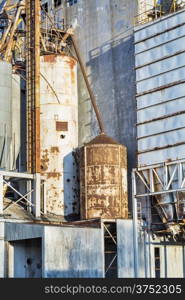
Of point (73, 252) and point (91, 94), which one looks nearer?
point (73, 252)

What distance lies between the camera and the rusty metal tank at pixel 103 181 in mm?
40375

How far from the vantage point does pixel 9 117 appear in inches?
1709

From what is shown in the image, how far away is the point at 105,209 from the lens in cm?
4028

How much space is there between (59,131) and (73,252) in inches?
423

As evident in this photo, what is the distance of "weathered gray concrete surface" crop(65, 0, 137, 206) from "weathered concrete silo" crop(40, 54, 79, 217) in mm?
1092

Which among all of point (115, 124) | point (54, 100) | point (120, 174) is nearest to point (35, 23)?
point (54, 100)

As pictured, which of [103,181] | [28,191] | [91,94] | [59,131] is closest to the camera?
[103,181]

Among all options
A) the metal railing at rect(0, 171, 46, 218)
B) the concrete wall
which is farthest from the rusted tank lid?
the concrete wall

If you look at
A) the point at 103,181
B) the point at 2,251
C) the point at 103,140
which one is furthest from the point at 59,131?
the point at 2,251

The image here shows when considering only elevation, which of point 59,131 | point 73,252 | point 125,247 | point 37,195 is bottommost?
A: point 73,252

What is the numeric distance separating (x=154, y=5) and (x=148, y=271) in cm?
1593

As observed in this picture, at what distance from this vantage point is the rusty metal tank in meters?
40.4

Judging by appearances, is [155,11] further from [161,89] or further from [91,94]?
[91,94]

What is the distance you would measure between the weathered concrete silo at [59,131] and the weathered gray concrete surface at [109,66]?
3.58 feet
